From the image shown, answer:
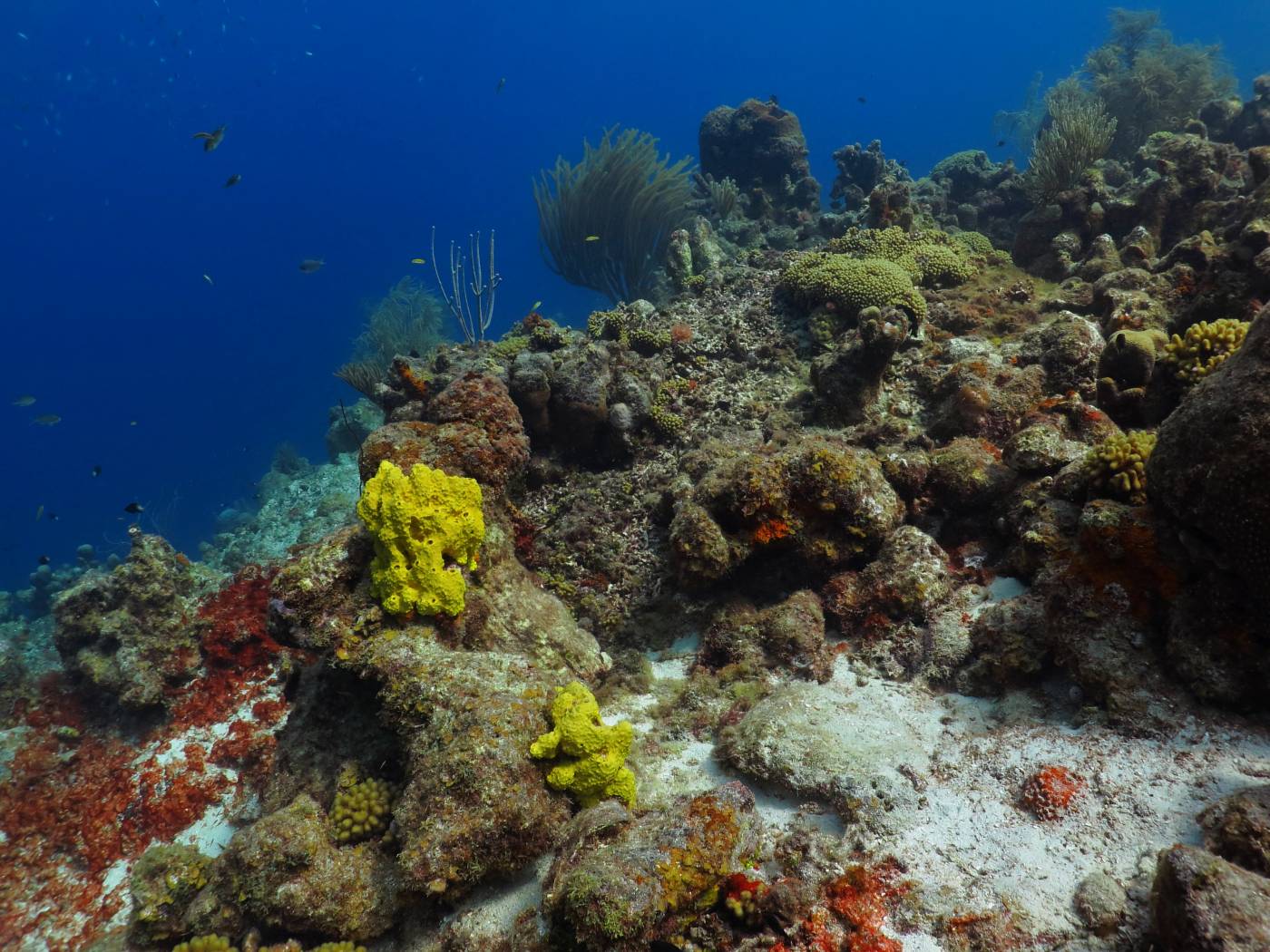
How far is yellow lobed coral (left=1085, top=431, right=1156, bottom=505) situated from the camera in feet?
13.0

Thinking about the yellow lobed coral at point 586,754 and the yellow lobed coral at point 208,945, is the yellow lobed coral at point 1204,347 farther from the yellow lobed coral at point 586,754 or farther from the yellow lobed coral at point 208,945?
the yellow lobed coral at point 208,945

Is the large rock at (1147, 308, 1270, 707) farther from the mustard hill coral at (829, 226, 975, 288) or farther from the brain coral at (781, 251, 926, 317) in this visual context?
the mustard hill coral at (829, 226, 975, 288)

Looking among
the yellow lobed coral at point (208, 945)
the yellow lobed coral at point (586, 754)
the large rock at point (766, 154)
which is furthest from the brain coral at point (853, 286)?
the large rock at point (766, 154)

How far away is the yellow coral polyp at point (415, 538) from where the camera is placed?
4441 mm

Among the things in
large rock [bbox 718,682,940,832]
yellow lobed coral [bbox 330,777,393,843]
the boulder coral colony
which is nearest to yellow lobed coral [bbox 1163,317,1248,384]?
the boulder coral colony

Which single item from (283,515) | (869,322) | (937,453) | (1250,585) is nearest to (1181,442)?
(1250,585)

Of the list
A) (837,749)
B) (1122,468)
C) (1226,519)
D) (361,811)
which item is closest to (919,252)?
(1122,468)

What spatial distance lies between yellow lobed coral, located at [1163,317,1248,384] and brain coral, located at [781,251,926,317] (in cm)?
318

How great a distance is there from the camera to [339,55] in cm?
13050

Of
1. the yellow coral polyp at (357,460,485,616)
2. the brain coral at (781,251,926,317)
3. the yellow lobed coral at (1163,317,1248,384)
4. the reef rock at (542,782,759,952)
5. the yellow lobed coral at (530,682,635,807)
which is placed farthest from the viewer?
the brain coral at (781,251,926,317)

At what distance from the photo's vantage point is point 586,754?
12.2ft

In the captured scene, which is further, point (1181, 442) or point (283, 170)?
point (283, 170)

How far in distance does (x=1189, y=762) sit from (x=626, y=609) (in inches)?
160

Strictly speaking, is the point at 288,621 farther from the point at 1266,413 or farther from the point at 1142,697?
the point at 1266,413
